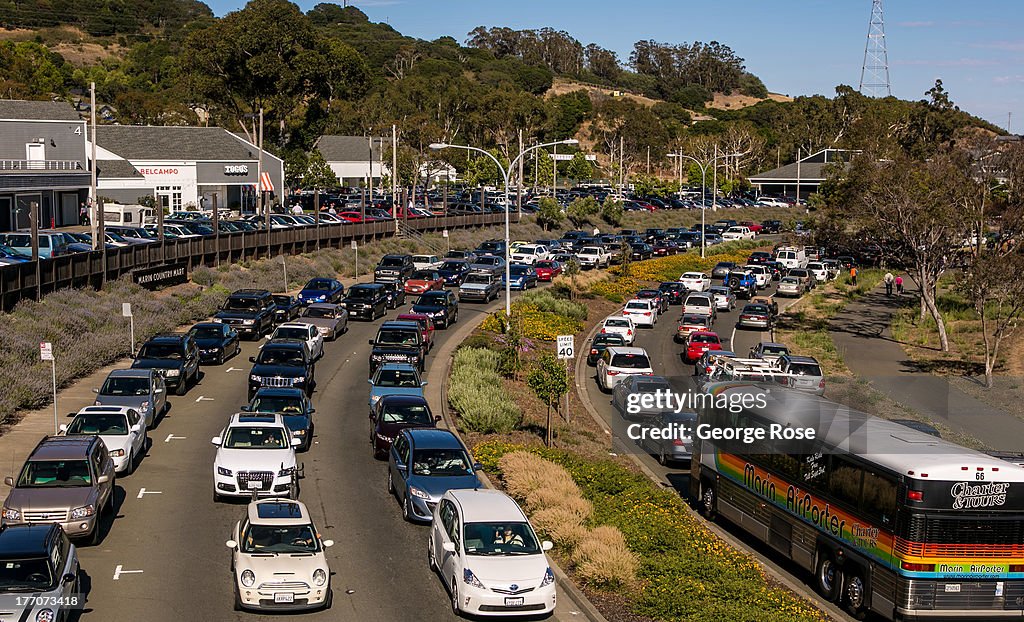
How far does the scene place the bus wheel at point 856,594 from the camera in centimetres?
1892

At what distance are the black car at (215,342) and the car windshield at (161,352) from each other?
4.14m

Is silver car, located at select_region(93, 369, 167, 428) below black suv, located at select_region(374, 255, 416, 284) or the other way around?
below

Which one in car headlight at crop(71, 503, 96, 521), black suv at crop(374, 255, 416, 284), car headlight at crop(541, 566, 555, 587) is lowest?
car headlight at crop(541, 566, 555, 587)

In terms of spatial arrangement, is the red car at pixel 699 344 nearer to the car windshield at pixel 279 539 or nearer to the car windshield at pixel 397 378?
the car windshield at pixel 397 378

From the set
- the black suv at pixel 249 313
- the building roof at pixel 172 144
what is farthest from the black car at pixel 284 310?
the building roof at pixel 172 144

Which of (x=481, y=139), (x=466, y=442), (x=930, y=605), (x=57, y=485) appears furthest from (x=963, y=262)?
(x=481, y=139)

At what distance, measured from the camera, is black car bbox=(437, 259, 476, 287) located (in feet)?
213

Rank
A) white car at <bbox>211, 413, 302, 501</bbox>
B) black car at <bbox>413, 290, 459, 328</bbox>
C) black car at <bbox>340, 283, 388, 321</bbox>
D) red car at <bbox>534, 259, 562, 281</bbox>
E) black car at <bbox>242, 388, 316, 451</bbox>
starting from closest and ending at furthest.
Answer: white car at <bbox>211, 413, 302, 501</bbox> < black car at <bbox>242, 388, 316, 451</bbox> < black car at <bbox>413, 290, 459, 328</bbox> < black car at <bbox>340, 283, 388, 321</bbox> < red car at <bbox>534, 259, 562, 281</bbox>

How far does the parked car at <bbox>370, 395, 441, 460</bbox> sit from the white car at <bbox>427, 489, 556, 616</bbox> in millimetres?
8679

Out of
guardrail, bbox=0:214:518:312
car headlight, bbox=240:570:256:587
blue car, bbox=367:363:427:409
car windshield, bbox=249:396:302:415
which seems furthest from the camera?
guardrail, bbox=0:214:518:312

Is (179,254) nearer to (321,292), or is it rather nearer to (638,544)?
(321,292)

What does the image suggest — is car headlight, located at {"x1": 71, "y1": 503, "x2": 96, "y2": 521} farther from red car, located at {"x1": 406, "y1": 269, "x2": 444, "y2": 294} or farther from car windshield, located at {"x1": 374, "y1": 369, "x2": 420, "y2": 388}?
red car, located at {"x1": 406, "y1": 269, "x2": 444, "y2": 294}

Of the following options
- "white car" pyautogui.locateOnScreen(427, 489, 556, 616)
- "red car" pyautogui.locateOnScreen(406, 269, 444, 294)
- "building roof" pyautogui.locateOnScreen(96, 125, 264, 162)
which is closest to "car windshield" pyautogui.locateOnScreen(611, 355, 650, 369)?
"white car" pyautogui.locateOnScreen(427, 489, 556, 616)

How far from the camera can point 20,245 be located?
49062 mm
